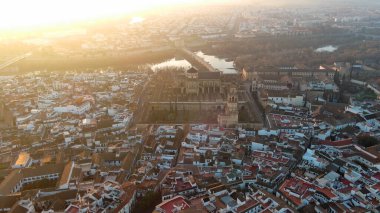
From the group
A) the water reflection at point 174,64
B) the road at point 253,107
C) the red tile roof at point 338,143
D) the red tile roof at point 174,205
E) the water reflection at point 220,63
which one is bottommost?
the water reflection at point 220,63

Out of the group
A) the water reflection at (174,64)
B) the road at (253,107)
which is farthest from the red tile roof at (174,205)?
the water reflection at (174,64)

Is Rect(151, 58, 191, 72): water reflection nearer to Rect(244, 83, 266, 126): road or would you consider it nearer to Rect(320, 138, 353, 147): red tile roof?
Rect(244, 83, 266, 126): road

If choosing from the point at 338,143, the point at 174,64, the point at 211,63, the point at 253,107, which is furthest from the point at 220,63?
the point at 338,143

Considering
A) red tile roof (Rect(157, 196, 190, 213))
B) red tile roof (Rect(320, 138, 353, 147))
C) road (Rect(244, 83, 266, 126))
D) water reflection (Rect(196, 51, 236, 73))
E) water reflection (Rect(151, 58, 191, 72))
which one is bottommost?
water reflection (Rect(196, 51, 236, 73))

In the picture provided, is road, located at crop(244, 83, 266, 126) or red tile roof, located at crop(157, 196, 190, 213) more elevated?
red tile roof, located at crop(157, 196, 190, 213)

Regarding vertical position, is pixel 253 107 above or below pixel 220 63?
above

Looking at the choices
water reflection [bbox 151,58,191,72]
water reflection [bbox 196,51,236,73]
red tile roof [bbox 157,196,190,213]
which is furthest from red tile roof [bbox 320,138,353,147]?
water reflection [bbox 151,58,191,72]

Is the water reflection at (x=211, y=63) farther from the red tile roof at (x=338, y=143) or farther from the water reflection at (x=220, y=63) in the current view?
the red tile roof at (x=338, y=143)

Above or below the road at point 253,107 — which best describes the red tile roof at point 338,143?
above

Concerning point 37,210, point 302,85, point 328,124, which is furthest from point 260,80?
point 37,210

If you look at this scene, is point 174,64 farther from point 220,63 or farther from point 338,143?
point 338,143

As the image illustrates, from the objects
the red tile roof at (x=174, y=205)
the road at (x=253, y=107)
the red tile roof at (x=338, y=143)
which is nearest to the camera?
the red tile roof at (x=174, y=205)

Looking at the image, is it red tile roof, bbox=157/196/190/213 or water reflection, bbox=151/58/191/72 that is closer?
red tile roof, bbox=157/196/190/213
